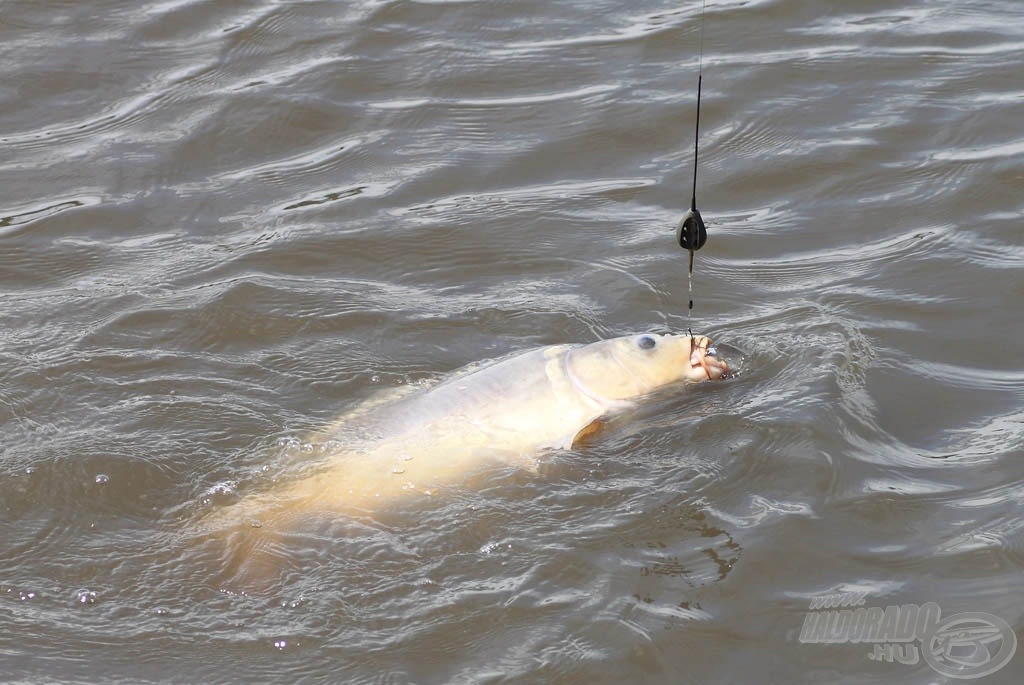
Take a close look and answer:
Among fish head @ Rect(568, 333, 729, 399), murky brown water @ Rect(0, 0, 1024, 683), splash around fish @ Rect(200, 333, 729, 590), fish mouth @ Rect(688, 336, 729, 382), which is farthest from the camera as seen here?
fish mouth @ Rect(688, 336, 729, 382)

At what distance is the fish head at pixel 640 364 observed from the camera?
4664 millimetres

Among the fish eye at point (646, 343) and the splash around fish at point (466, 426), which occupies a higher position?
the fish eye at point (646, 343)

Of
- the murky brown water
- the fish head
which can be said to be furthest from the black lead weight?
the murky brown water

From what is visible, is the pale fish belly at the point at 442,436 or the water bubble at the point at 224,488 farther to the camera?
the water bubble at the point at 224,488

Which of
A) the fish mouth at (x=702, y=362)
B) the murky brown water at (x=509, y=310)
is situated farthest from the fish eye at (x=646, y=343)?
the murky brown water at (x=509, y=310)

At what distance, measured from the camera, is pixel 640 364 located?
15.4ft

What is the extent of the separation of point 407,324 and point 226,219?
4.55 feet

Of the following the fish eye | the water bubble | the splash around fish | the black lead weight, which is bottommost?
the water bubble

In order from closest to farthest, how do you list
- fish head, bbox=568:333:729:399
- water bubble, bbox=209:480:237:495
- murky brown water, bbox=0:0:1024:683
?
murky brown water, bbox=0:0:1024:683
water bubble, bbox=209:480:237:495
fish head, bbox=568:333:729:399

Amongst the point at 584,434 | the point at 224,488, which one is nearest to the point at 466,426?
the point at 584,434

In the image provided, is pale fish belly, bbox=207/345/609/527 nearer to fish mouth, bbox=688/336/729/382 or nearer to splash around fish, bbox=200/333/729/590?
splash around fish, bbox=200/333/729/590

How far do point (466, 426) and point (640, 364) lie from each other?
0.62m

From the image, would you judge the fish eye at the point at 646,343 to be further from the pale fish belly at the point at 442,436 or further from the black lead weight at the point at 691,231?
the black lead weight at the point at 691,231

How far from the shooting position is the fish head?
4664 mm
